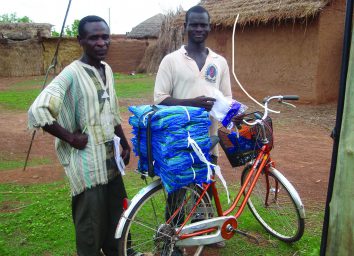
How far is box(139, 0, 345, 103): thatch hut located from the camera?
9195 mm

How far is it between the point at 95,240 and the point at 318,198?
8.59ft

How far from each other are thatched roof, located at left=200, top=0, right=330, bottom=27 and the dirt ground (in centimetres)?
213

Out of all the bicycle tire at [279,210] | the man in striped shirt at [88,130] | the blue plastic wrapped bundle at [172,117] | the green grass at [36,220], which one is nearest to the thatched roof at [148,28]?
the green grass at [36,220]

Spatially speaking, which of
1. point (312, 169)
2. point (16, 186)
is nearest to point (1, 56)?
Result: point (16, 186)

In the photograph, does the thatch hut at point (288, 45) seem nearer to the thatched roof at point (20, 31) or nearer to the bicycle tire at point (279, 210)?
the bicycle tire at point (279, 210)

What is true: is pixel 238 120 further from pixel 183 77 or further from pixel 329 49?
pixel 329 49

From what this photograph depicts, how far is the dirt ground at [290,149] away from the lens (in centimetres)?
501

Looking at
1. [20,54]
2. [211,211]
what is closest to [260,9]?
[211,211]

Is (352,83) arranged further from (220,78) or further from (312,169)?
(312,169)

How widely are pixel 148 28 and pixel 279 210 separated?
24.2m

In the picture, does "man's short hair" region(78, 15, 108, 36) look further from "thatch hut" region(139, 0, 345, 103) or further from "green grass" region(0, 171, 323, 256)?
"thatch hut" region(139, 0, 345, 103)

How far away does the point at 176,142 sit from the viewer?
2.49 m

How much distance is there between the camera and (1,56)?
1889 centimetres

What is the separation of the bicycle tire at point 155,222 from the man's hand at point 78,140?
0.53 meters
